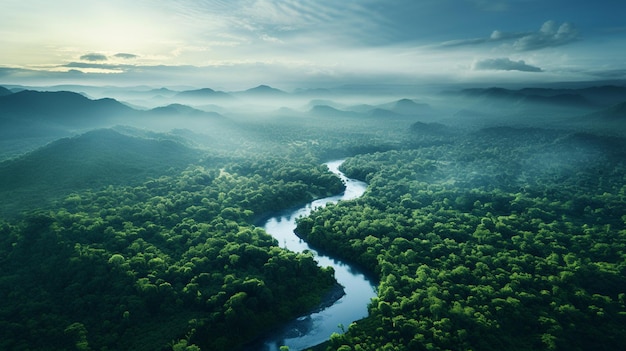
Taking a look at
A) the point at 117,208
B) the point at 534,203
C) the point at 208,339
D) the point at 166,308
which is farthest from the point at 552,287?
the point at 117,208

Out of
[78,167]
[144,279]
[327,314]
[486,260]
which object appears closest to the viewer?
[144,279]

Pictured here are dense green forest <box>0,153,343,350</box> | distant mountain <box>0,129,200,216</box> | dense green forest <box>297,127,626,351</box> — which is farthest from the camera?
distant mountain <box>0,129,200,216</box>

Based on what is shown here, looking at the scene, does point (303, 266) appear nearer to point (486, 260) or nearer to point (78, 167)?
point (486, 260)

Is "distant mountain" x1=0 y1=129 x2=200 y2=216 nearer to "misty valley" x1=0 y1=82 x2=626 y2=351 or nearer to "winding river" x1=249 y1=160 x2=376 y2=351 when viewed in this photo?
"misty valley" x1=0 y1=82 x2=626 y2=351

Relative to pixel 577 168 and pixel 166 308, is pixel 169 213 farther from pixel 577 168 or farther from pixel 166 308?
pixel 577 168

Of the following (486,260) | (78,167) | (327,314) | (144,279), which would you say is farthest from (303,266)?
(78,167)

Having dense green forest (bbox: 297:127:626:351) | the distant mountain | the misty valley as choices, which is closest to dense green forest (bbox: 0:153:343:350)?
the misty valley

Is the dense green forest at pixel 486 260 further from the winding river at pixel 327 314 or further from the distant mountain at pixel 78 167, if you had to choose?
the distant mountain at pixel 78 167

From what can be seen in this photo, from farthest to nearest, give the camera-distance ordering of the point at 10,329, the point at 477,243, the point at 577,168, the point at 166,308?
the point at 577,168 → the point at 477,243 → the point at 166,308 → the point at 10,329
